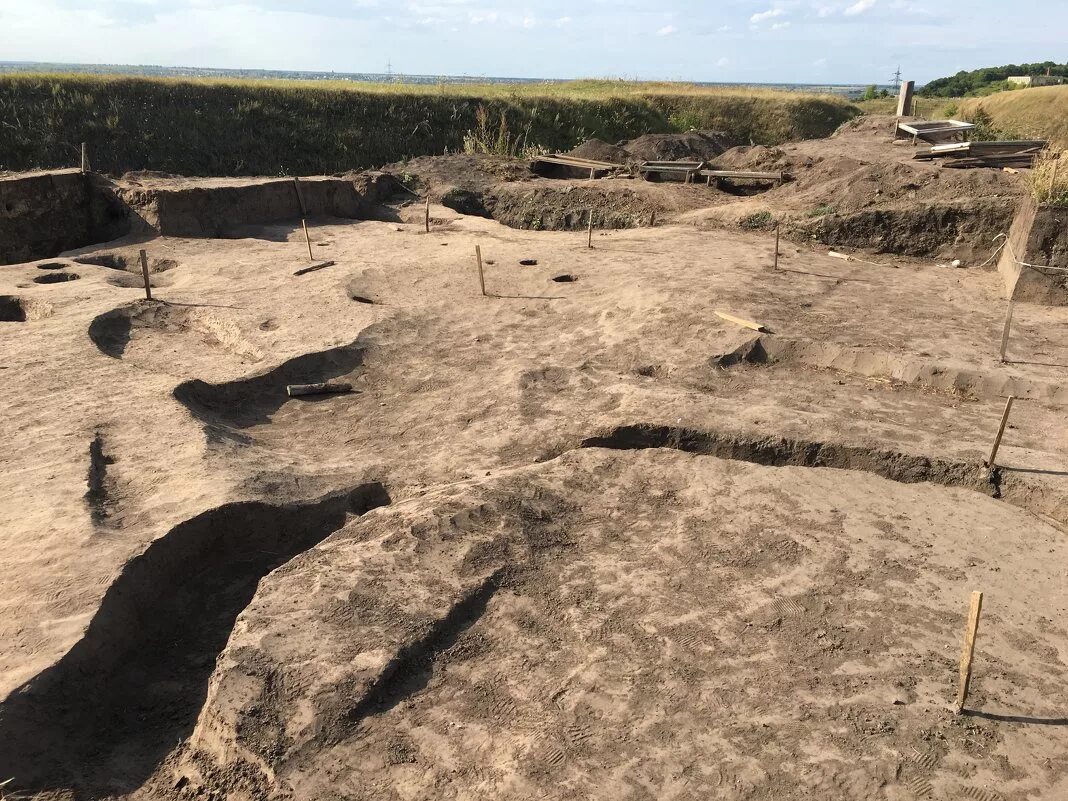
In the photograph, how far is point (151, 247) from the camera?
1123 cm

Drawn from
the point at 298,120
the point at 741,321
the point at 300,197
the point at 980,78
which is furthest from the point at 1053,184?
the point at 980,78

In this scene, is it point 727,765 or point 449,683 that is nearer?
point 727,765

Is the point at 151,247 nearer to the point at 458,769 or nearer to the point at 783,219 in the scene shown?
the point at 783,219

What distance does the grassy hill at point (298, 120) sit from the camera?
60.3 ft

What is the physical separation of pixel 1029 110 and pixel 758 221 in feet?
56.4

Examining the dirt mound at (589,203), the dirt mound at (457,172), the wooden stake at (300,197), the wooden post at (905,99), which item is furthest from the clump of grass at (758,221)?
the wooden post at (905,99)

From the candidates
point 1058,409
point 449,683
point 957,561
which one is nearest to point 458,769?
point 449,683

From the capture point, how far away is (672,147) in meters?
18.6

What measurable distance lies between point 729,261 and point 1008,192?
12.6 ft

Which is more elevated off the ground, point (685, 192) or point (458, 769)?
point (685, 192)

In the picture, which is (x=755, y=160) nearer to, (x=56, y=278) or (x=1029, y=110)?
(x=56, y=278)

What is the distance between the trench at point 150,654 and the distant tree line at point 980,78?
4979cm

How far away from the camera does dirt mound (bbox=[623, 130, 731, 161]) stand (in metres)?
18.0

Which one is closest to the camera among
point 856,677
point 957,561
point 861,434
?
point 856,677
